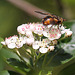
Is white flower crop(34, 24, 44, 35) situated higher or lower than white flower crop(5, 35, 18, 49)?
higher

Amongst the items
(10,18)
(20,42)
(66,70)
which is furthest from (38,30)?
(10,18)

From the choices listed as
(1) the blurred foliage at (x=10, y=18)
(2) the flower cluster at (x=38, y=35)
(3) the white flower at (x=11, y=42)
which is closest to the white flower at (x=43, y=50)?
(2) the flower cluster at (x=38, y=35)

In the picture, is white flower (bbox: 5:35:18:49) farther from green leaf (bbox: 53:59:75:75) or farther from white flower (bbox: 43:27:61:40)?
green leaf (bbox: 53:59:75:75)

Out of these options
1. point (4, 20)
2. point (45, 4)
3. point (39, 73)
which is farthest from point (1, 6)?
point (39, 73)

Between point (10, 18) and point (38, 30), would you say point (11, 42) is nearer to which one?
point (38, 30)

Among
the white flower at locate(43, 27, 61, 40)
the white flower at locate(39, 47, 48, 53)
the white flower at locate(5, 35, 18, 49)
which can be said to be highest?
the white flower at locate(43, 27, 61, 40)

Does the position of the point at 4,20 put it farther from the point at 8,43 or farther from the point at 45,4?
the point at 8,43

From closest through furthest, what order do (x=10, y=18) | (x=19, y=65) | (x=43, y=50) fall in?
(x=43, y=50) → (x=19, y=65) → (x=10, y=18)

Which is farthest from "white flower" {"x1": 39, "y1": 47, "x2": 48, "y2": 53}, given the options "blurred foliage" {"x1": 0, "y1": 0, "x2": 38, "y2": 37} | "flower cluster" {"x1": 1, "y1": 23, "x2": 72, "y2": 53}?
"blurred foliage" {"x1": 0, "y1": 0, "x2": 38, "y2": 37}
